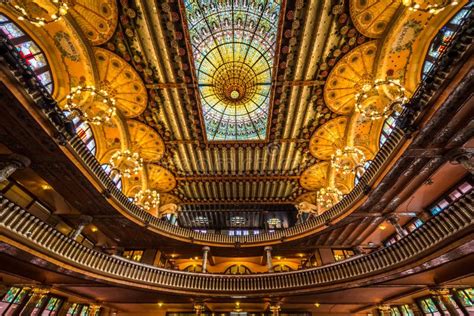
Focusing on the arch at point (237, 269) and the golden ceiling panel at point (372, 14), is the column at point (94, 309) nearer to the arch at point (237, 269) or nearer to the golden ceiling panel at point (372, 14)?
the arch at point (237, 269)

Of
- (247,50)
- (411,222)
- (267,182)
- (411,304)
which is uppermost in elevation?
(247,50)

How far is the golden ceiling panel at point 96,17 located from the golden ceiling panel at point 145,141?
17.5 ft

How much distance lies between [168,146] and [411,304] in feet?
57.5

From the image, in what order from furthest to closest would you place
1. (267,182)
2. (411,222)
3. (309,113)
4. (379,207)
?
1. (267,182)
2. (309,113)
3. (411,222)
4. (379,207)

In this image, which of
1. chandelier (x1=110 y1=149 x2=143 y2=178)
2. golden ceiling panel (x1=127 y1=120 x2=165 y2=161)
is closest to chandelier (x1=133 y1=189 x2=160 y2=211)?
chandelier (x1=110 y1=149 x2=143 y2=178)

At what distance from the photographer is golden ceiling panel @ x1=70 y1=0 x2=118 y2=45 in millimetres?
9719

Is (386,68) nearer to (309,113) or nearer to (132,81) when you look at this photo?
(309,113)

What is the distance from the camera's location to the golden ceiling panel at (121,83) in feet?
37.7

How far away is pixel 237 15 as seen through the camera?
11133 millimetres

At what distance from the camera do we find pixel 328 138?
49.8 ft

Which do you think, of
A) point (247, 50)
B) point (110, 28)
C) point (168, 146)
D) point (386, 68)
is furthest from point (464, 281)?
point (110, 28)

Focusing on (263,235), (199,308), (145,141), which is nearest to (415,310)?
(263,235)

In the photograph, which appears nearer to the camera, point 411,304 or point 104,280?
point 104,280

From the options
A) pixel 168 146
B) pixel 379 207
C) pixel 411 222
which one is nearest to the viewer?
pixel 379 207
